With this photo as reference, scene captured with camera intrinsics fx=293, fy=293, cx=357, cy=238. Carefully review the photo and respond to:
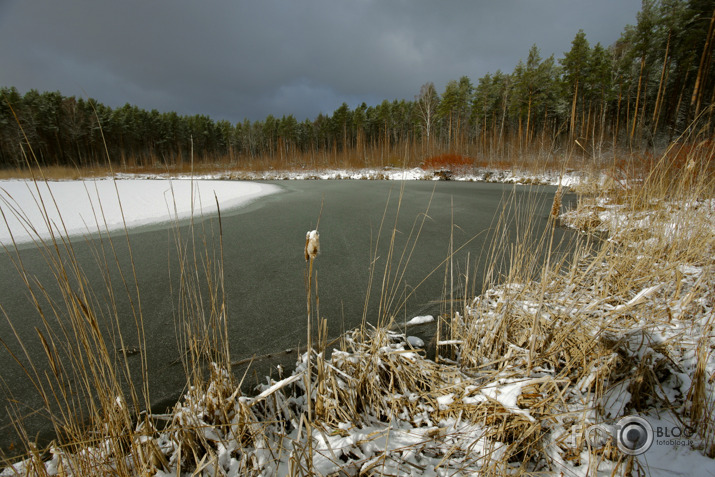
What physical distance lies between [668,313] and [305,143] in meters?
38.1

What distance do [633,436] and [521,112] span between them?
2285cm

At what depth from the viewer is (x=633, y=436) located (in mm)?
815

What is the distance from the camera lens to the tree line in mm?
12797

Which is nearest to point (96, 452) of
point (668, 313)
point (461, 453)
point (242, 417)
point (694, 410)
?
point (242, 417)

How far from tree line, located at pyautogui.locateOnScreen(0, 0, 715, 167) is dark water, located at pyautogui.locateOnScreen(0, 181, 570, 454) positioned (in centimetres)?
343

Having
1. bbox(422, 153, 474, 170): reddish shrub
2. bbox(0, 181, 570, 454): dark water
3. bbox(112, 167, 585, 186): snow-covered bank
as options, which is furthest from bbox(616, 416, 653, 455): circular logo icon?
bbox(422, 153, 474, 170): reddish shrub

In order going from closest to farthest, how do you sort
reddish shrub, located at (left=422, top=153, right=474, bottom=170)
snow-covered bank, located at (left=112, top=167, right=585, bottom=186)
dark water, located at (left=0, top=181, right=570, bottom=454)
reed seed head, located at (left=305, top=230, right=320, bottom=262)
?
reed seed head, located at (left=305, top=230, right=320, bottom=262) < dark water, located at (left=0, top=181, right=570, bottom=454) < snow-covered bank, located at (left=112, top=167, right=585, bottom=186) < reddish shrub, located at (left=422, top=153, right=474, bottom=170)

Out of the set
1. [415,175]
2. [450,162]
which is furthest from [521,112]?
[415,175]

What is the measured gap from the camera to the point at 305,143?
36562 millimetres

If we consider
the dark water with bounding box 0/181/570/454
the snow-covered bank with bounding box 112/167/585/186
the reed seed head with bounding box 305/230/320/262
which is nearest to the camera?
the reed seed head with bounding box 305/230/320/262

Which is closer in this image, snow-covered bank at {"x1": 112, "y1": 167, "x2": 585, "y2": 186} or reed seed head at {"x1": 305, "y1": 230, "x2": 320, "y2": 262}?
reed seed head at {"x1": 305, "y1": 230, "x2": 320, "y2": 262}

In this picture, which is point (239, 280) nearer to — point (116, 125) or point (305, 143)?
point (116, 125)

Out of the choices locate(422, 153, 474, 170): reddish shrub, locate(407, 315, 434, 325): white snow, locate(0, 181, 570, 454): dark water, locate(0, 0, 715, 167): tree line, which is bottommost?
locate(407, 315, 434, 325): white snow

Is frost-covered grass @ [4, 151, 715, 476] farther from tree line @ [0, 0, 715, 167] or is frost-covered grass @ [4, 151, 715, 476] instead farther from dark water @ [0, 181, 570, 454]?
tree line @ [0, 0, 715, 167]
